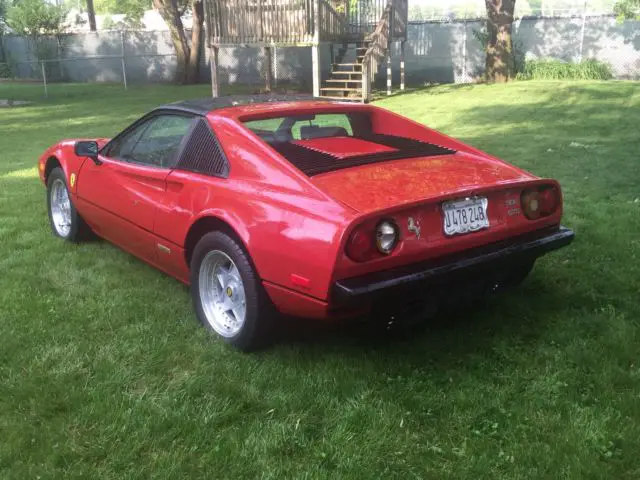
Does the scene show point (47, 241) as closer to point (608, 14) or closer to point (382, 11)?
point (382, 11)

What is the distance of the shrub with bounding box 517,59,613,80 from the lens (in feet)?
62.8

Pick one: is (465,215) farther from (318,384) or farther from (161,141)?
(161,141)

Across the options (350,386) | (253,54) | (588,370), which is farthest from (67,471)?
(253,54)

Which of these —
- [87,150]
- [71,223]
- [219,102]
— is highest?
[219,102]

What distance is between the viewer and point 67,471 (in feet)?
7.94

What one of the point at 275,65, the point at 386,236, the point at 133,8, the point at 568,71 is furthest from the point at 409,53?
the point at 386,236

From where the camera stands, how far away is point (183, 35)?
24500mm

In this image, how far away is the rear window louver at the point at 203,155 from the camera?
3.51 m

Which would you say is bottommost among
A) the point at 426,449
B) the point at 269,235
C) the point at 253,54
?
the point at 426,449

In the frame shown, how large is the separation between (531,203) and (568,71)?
17.9 meters

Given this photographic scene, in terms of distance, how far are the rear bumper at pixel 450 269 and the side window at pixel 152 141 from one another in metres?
1.82

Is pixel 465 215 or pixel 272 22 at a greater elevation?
pixel 272 22

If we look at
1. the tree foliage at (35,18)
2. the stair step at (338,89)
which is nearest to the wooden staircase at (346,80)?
the stair step at (338,89)

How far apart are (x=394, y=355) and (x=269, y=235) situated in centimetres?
94
